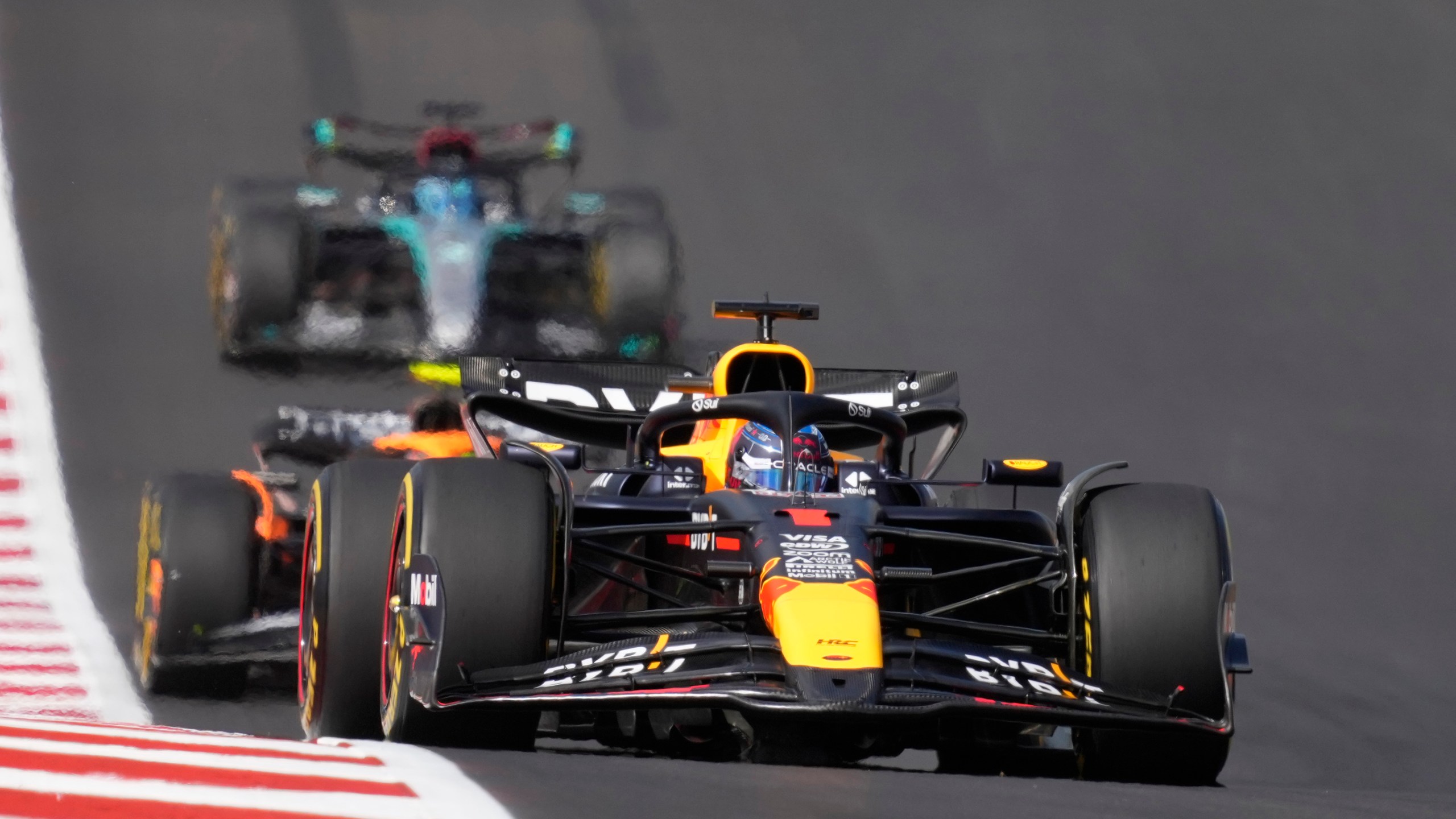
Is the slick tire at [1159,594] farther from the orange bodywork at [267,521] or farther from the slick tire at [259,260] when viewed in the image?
the slick tire at [259,260]

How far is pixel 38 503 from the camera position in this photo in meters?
11.0

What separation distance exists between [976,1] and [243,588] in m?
11.1

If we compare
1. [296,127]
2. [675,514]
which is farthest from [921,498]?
[296,127]

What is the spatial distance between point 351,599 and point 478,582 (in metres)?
0.96

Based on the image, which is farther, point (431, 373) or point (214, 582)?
point (431, 373)

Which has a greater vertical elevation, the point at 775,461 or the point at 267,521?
the point at 775,461

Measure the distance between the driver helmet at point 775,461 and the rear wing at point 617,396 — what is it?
1.06 meters

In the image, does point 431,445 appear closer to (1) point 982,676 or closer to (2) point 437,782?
(1) point 982,676

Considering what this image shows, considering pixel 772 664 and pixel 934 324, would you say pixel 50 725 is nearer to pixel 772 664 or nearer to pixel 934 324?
pixel 772 664

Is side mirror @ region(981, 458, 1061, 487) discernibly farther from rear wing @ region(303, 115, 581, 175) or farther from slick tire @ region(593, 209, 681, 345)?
rear wing @ region(303, 115, 581, 175)

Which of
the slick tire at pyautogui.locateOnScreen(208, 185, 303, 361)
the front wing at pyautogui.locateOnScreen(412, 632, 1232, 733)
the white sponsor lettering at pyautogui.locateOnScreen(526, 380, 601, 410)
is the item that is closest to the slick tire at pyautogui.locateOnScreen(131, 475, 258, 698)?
the white sponsor lettering at pyautogui.locateOnScreen(526, 380, 601, 410)

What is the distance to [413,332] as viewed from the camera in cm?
1338

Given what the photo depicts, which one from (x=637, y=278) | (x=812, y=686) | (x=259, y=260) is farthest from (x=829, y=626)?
(x=259, y=260)

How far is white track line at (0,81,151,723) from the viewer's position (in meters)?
8.69
